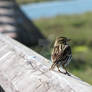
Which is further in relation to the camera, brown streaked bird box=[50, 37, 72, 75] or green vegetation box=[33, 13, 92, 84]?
green vegetation box=[33, 13, 92, 84]

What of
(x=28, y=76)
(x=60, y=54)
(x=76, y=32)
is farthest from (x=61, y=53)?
(x=76, y=32)

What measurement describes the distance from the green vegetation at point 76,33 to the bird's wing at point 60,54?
7959mm

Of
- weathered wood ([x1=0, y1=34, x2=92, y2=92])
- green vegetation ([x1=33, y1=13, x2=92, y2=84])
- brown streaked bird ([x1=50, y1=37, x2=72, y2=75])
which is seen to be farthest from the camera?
green vegetation ([x1=33, y1=13, x2=92, y2=84])

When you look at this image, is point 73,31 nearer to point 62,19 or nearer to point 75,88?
point 62,19

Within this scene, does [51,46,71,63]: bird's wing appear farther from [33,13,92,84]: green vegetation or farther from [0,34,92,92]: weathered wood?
[33,13,92,84]: green vegetation

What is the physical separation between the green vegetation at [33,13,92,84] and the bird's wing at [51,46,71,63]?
26.1 feet

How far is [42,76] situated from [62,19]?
2352 centimetres

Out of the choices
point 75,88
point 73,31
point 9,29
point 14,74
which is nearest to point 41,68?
point 14,74

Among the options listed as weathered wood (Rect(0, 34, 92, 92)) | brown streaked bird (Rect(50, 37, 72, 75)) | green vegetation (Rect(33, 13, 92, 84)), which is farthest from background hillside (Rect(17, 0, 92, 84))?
weathered wood (Rect(0, 34, 92, 92))

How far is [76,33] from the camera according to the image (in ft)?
74.7

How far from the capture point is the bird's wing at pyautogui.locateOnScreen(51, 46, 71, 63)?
15.3 feet

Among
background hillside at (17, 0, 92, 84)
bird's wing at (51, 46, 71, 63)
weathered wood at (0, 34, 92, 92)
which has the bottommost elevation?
background hillside at (17, 0, 92, 84)

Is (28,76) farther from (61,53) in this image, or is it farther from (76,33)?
(76,33)

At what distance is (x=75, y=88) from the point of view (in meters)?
3.12
